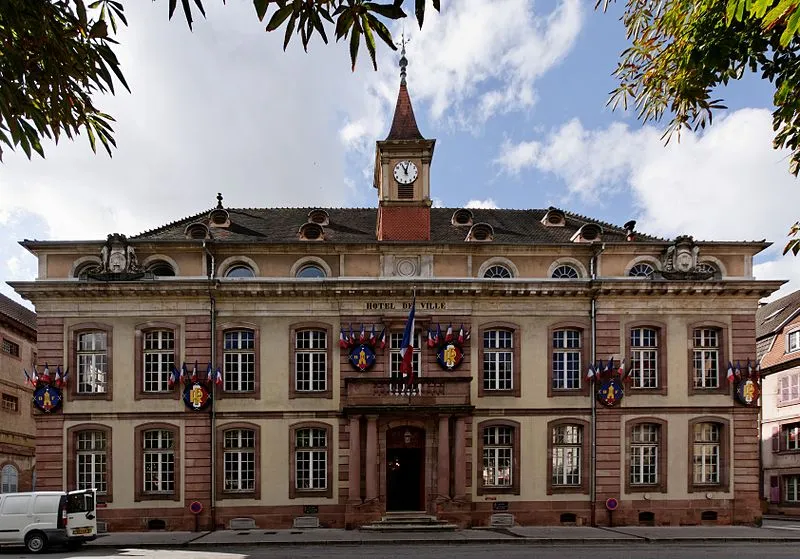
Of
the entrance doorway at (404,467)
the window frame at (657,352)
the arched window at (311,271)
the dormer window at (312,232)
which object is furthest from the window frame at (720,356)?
the dormer window at (312,232)

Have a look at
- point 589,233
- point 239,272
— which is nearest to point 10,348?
point 239,272

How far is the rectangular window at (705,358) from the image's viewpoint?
2750cm

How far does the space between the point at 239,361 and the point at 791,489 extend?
3373 centimetres

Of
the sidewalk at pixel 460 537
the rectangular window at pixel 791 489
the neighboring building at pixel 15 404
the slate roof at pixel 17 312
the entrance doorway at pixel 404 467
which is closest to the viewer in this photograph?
the sidewalk at pixel 460 537

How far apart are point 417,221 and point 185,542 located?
50.7 feet

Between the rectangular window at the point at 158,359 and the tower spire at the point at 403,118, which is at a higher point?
the tower spire at the point at 403,118

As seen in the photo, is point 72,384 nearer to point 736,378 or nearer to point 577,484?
point 577,484

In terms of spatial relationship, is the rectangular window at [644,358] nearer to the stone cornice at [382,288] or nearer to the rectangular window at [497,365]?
the stone cornice at [382,288]

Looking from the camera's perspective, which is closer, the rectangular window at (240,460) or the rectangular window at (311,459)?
the rectangular window at (240,460)

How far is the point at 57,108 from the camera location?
5.57 meters

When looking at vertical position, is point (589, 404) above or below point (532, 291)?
below

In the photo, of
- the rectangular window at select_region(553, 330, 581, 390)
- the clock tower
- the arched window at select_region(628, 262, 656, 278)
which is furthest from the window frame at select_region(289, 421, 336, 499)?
the arched window at select_region(628, 262, 656, 278)

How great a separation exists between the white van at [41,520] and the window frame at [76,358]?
4910 millimetres

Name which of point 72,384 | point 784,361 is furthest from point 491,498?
point 784,361
